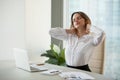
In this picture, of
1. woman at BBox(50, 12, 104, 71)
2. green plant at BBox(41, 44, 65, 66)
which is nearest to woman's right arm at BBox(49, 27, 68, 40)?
woman at BBox(50, 12, 104, 71)

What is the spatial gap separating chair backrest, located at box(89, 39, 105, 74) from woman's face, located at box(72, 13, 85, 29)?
0.43 metres

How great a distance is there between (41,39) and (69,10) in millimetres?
816

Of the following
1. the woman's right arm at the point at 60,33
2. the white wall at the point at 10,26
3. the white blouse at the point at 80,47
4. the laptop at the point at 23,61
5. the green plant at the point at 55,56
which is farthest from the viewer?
the green plant at the point at 55,56

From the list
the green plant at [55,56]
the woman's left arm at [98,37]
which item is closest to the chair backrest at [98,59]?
the woman's left arm at [98,37]

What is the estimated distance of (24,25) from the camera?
3.44 metres

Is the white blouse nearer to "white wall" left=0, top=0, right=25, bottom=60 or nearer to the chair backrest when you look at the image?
the chair backrest

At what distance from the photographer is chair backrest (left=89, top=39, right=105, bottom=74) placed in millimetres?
2818

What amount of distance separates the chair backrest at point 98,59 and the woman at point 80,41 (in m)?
0.28

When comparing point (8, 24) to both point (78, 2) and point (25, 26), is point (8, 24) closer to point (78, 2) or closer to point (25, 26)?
point (25, 26)

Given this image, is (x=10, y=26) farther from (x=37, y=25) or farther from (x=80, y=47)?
(x=80, y=47)

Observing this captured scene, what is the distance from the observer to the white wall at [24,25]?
3.26 metres

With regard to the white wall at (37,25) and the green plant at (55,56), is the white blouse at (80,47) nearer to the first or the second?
the green plant at (55,56)

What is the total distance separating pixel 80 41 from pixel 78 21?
0.23 m

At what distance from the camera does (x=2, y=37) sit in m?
3.24
